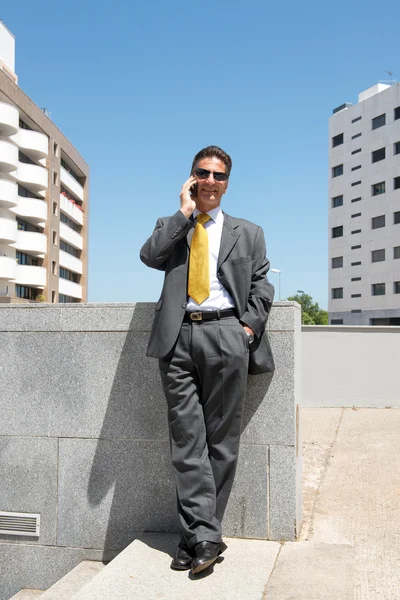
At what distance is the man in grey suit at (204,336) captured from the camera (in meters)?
3.85

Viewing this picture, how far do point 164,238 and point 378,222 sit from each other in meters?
74.4

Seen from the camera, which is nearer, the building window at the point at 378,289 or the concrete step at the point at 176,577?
the concrete step at the point at 176,577

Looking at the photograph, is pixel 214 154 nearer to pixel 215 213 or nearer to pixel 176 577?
pixel 215 213

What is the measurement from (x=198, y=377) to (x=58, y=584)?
182cm

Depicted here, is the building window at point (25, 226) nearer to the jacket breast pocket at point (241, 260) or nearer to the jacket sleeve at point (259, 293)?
the jacket sleeve at point (259, 293)

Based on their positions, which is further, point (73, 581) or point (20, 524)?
point (20, 524)

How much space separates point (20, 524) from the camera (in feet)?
16.6

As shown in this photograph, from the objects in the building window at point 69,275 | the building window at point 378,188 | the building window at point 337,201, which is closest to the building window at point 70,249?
the building window at point 69,275

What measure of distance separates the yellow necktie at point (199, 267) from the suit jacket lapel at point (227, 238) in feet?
0.32

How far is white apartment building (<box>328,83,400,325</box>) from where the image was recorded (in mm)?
71875

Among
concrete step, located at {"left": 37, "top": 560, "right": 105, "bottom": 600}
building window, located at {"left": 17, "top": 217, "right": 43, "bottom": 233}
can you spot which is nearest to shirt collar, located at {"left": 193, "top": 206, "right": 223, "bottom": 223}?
concrete step, located at {"left": 37, "top": 560, "right": 105, "bottom": 600}

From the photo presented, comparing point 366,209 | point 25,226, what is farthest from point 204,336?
point 366,209

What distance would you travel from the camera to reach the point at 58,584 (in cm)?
442

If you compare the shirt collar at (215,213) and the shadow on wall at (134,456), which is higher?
the shirt collar at (215,213)
